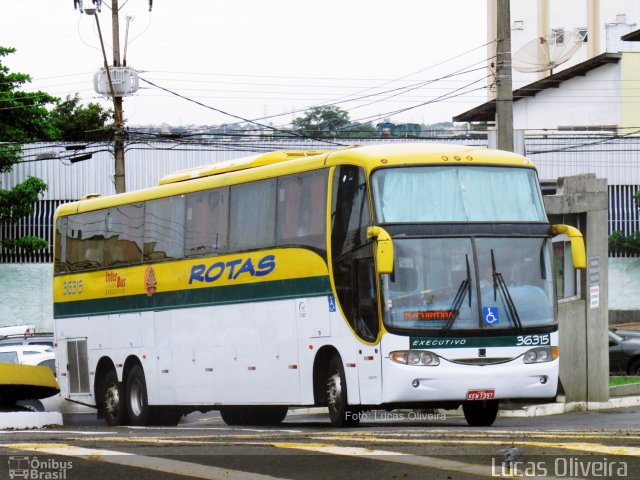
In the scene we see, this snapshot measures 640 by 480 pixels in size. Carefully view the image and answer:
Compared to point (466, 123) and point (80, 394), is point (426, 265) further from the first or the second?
point (466, 123)

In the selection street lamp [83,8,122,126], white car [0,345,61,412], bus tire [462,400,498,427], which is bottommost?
bus tire [462,400,498,427]

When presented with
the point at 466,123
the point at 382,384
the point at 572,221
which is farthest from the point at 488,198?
the point at 466,123

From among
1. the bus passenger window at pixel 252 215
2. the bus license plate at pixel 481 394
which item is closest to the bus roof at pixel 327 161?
the bus passenger window at pixel 252 215

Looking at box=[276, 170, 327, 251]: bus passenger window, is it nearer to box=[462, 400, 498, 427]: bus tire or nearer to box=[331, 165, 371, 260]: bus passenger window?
box=[331, 165, 371, 260]: bus passenger window

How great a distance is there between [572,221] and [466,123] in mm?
56428

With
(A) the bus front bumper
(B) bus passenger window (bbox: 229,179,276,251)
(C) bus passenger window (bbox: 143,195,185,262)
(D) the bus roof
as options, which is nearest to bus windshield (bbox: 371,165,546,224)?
(D) the bus roof

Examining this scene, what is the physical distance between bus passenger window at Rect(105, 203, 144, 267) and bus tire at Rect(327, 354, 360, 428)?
5.75 meters

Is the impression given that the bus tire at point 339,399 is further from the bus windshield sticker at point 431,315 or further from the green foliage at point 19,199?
the green foliage at point 19,199

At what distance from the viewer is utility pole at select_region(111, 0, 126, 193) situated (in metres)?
36.8

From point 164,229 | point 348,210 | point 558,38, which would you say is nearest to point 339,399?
point 348,210

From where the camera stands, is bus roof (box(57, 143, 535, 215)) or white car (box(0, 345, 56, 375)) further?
white car (box(0, 345, 56, 375))

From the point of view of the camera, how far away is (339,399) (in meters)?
18.2

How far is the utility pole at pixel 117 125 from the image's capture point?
121ft

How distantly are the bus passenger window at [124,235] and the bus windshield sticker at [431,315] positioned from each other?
708cm
